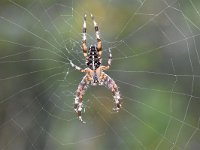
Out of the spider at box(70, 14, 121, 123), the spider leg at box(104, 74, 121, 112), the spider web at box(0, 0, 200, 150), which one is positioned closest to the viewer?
the spider at box(70, 14, 121, 123)

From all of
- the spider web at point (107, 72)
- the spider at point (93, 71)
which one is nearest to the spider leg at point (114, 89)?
the spider at point (93, 71)

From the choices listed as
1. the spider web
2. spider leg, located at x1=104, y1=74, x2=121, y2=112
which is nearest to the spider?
spider leg, located at x1=104, y1=74, x2=121, y2=112

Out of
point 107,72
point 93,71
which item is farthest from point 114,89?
point 107,72

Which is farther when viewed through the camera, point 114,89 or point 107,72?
point 107,72

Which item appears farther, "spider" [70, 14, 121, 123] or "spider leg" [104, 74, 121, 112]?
"spider leg" [104, 74, 121, 112]

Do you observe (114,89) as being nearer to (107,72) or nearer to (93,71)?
(93,71)

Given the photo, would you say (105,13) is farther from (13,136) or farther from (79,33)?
(13,136)

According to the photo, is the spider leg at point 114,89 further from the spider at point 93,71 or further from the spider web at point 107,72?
the spider web at point 107,72

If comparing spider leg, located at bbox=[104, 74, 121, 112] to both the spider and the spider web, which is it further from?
the spider web

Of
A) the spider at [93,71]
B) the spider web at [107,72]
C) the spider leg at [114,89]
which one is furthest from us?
the spider web at [107,72]
